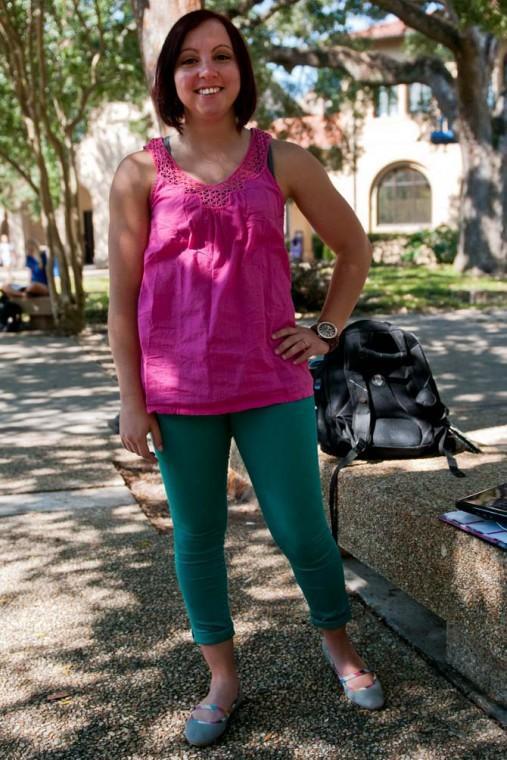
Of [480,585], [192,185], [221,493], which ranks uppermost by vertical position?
[192,185]

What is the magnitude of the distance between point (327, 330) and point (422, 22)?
658 inches

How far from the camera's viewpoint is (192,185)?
8.20 feet

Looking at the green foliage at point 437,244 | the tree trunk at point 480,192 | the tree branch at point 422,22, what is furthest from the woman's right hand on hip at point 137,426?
the green foliage at point 437,244

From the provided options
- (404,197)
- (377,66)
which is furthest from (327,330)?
(404,197)

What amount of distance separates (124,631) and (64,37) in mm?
14774

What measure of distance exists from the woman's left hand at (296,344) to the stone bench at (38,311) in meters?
12.3

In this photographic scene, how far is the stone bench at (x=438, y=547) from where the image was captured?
2.71 m

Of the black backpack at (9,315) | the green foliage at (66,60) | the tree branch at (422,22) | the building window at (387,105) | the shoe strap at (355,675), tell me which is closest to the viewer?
the shoe strap at (355,675)

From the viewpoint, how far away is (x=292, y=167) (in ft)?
8.52

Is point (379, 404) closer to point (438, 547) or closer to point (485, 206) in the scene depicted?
point (438, 547)

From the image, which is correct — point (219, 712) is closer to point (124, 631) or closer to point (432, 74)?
point (124, 631)

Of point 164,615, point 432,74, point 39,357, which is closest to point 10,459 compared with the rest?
point 164,615

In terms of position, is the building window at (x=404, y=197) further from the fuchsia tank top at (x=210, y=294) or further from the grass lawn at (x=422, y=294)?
the fuchsia tank top at (x=210, y=294)

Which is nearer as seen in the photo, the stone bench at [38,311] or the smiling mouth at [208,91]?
the smiling mouth at [208,91]
